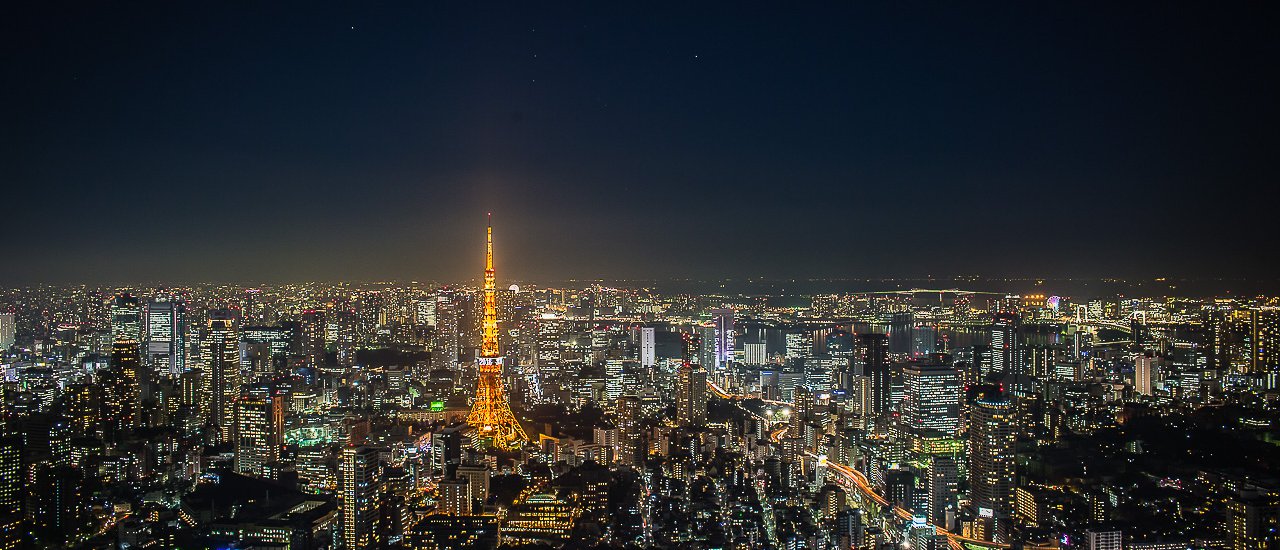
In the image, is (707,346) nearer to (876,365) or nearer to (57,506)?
(876,365)

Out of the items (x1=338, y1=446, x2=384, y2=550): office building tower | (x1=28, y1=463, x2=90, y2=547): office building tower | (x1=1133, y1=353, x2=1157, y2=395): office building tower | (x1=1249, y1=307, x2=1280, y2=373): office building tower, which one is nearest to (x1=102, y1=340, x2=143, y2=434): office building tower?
(x1=28, y1=463, x2=90, y2=547): office building tower

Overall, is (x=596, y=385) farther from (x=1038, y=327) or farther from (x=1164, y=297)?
(x=1164, y=297)

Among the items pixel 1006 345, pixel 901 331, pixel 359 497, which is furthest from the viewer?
pixel 901 331

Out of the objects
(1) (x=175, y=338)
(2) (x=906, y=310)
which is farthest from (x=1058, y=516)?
(1) (x=175, y=338)

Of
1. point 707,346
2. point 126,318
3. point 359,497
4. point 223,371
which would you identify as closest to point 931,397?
point 707,346

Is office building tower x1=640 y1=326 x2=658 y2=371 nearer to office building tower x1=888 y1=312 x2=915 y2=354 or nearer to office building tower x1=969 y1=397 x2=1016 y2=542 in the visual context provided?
office building tower x1=888 y1=312 x2=915 y2=354

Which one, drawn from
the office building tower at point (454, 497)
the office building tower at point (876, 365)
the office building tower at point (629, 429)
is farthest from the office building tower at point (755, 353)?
the office building tower at point (454, 497)
